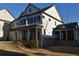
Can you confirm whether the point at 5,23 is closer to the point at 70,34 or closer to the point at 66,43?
the point at 70,34

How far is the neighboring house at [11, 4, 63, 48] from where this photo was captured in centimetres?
2154

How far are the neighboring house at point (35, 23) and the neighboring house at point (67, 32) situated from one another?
73 cm

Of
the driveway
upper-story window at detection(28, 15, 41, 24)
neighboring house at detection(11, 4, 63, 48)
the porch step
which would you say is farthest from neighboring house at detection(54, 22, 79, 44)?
the driveway

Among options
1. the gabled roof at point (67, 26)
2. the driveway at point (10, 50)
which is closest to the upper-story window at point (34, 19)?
the gabled roof at point (67, 26)

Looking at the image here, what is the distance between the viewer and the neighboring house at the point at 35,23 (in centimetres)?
2154

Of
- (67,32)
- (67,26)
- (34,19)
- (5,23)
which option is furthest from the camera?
(5,23)

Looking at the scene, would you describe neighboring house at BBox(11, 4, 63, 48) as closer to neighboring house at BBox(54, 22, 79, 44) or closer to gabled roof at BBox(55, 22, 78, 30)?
gabled roof at BBox(55, 22, 78, 30)

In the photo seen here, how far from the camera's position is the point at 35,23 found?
22.4 metres

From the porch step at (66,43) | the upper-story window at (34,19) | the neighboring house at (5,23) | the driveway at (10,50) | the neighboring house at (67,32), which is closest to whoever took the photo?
the driveway at (10,50)

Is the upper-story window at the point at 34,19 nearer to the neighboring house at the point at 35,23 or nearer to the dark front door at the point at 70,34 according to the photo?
the neighboring house at the point at 35,23

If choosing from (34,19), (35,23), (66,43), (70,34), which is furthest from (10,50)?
(70,34)

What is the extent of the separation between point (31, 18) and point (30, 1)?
5021 millimetres

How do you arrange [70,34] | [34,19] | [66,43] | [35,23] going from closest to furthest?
[66,43], [70,34], [35,23], [34,19]

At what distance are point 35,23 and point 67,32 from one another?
335cm
